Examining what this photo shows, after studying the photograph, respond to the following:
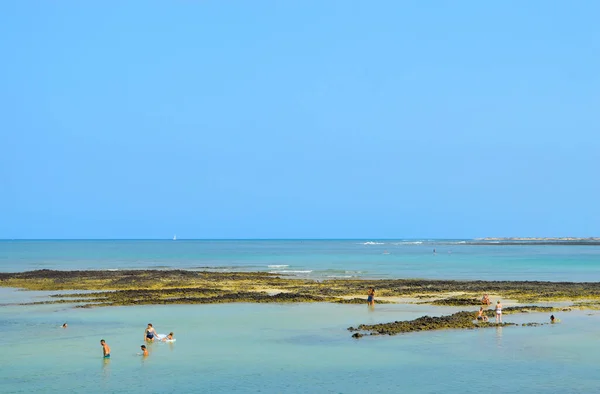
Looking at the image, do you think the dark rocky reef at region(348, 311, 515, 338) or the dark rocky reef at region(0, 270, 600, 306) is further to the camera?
the dark rocky reef at region(0, 270, 600, 306)

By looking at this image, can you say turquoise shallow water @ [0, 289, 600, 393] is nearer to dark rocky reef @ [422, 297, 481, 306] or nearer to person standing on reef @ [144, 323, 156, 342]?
person standing on reef @ [144, 323, 156, 342]

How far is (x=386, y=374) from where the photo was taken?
23562mm

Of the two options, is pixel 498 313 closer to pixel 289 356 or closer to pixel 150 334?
pixel 289 356

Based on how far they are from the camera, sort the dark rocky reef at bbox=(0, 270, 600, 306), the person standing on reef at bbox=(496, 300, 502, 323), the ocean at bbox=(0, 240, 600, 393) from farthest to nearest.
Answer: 1. the dark rocky reef at bbox=(0, 270, 600, 306)
2. the person standing on reef at bbox=(496, 300, 502, 323)
3. the ocean at bbox=(0, 240, 600, 393)

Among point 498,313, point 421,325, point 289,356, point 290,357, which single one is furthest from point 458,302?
point 290,357

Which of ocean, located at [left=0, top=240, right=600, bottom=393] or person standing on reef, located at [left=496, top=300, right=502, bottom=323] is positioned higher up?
person standing on reef, located at [left=496, top=300, right=502, bottom=323]

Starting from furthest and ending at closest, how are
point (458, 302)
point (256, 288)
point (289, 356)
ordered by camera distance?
point (256, 288), point (458, 302), point (289, 356)

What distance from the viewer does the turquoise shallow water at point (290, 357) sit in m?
22.3

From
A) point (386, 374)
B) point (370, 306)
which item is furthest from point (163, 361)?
point (370, 306)

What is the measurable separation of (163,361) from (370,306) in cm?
1896

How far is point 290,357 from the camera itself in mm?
26641

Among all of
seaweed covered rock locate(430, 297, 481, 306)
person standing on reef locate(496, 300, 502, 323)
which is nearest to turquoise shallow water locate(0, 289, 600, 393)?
person standing on reef locate(496, 300, 502, 323)

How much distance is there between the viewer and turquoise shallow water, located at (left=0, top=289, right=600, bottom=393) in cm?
2228

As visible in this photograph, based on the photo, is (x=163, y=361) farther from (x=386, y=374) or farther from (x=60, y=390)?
(x=386, y=374)
